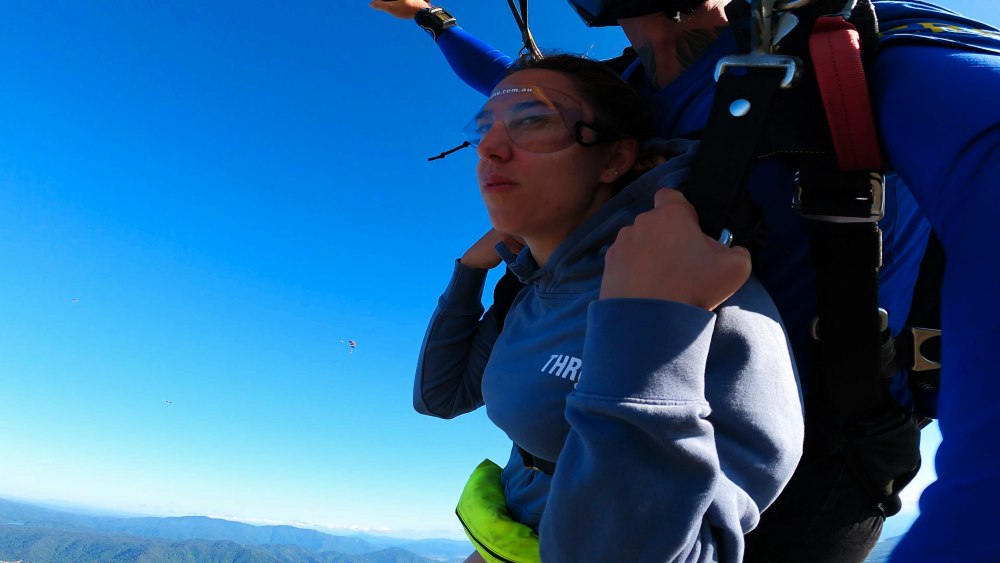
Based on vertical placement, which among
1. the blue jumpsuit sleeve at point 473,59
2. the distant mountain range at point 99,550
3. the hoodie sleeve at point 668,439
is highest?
the blue jumpsuit sleeve at point 473,59

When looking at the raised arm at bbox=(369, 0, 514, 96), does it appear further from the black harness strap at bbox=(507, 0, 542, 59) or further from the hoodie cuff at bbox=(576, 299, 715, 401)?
the hoodie cuff at bbox=(576, 299, 715, 401)

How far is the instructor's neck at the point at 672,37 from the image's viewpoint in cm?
166

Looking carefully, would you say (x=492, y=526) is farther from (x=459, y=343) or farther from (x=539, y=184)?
(x=539, y=184)

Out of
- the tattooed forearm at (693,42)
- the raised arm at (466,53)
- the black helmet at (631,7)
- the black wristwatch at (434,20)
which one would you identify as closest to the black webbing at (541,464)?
the tattooed forearm at (693,42)

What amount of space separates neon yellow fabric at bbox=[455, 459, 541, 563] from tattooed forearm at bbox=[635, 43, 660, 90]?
5.32ft

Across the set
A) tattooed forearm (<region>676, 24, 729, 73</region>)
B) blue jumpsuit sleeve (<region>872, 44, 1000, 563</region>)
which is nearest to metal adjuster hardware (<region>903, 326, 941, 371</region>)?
blue jumpsuit sleeve (<region>872, 44, 1000, 563</region>)

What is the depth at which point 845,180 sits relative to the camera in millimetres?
1018

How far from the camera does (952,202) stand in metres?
0.66

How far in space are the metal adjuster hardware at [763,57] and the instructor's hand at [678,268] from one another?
389 millimetres

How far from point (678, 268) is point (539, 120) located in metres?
0.89

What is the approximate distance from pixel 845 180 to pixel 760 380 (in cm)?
45

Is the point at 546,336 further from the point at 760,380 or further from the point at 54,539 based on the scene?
the point at 54,539

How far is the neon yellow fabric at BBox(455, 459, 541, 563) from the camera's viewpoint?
1.61 metres

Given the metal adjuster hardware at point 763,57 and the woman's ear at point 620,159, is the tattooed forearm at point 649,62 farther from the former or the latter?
the metal adjuster hardware at point 763,57
